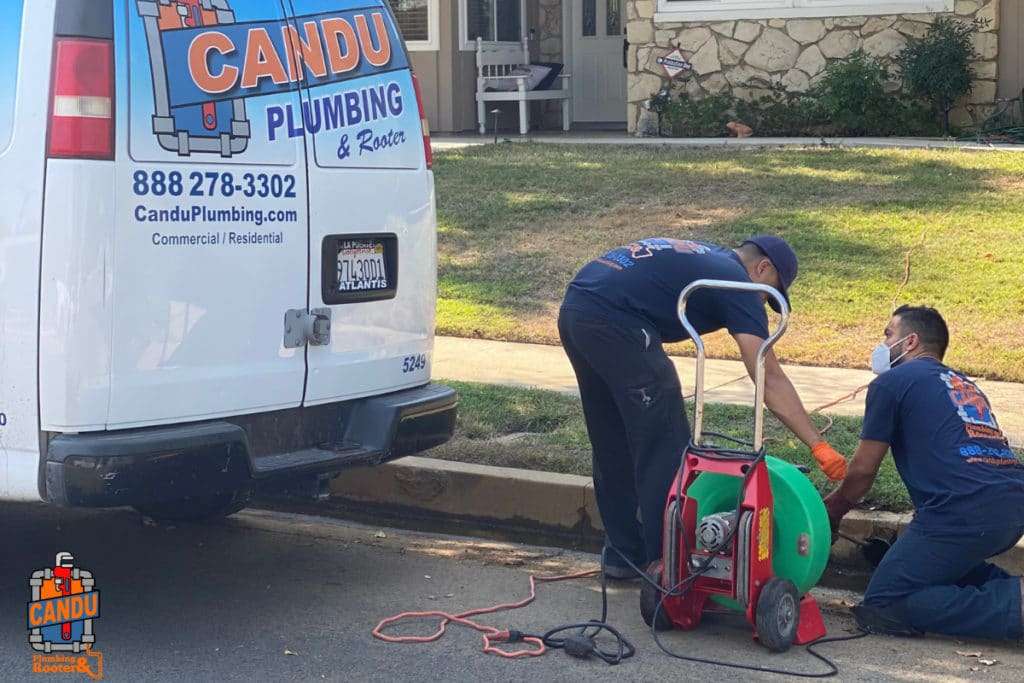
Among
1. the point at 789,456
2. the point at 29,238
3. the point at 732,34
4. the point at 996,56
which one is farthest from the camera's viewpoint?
the point at 732,34

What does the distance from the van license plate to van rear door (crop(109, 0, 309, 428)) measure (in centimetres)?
19

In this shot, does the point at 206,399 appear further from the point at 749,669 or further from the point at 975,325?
the point at 975,325

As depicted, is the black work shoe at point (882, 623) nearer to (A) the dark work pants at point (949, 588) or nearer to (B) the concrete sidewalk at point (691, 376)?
(A) the dark work pants at point (949, 588)

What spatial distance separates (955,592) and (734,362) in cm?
391

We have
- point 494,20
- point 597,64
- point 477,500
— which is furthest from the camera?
point 597,64

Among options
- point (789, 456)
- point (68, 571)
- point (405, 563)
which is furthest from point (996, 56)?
point (68, 571)

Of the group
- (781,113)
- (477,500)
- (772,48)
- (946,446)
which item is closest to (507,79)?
(772,48)

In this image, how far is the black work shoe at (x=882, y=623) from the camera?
16.2ft

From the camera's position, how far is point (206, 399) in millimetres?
4781

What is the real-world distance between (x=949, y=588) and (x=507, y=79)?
13339 millimetres

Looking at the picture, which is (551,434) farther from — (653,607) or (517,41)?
(517,41)

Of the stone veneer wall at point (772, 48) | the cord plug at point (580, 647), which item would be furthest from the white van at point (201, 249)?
the stone veneer wall at point (772, 48)

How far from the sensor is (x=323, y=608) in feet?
17.4

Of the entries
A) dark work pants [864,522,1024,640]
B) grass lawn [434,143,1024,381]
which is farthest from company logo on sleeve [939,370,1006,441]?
grass lawn [434,143,1024,381]
